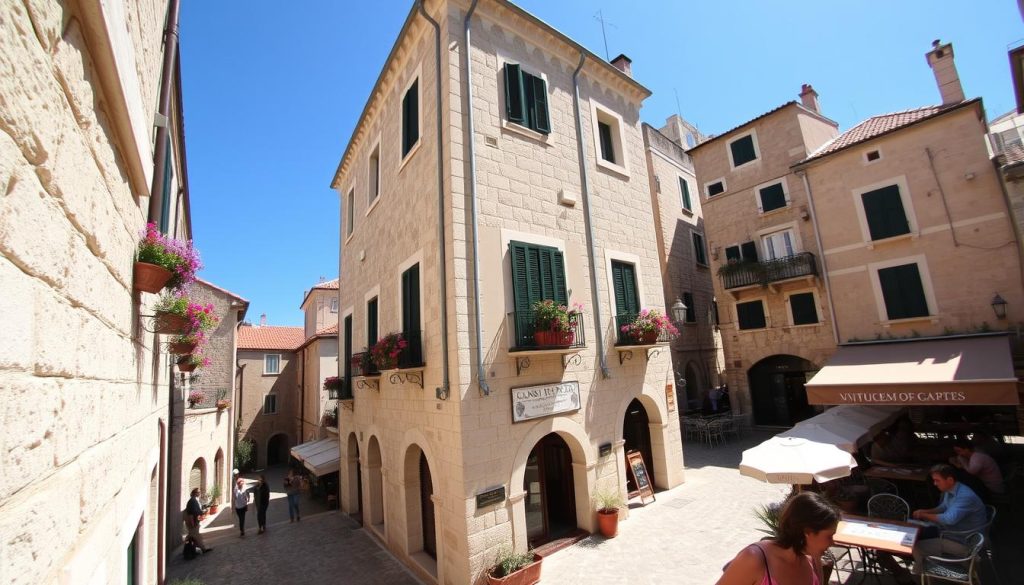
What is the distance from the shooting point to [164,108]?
200 inches

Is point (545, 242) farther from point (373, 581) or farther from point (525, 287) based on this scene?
point (373, 581)

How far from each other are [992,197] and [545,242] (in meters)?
14.1

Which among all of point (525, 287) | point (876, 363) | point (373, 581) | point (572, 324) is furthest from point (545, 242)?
point (876, 363)

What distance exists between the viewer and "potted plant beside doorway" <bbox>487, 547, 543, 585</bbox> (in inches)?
280

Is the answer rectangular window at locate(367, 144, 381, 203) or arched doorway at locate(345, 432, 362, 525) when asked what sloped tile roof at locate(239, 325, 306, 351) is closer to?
arched doorway at locate(345, 432, 362, 525)

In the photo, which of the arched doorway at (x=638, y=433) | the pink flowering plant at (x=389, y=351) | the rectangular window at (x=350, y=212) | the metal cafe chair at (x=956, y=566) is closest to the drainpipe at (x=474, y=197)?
the pink flowering plant at (x=389, y=351)

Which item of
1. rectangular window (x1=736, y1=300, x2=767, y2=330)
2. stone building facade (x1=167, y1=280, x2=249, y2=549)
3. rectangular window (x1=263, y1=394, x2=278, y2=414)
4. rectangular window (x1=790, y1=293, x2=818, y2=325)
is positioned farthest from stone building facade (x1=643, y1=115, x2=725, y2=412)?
rectangular window (x1=263, y1=394, x2=278, y2=414)

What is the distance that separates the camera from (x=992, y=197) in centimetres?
1282

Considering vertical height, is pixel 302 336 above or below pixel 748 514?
above

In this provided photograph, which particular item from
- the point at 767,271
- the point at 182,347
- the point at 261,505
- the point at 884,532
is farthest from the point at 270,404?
the point at 884,532

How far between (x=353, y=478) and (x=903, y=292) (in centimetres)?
1931

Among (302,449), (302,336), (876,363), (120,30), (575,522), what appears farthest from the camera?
(302,336)

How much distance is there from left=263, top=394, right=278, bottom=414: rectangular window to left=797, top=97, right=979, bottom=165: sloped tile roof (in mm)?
33616

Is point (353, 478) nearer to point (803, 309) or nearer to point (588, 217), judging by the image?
point (588, 217)
